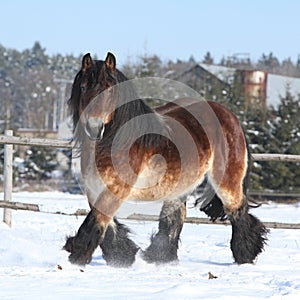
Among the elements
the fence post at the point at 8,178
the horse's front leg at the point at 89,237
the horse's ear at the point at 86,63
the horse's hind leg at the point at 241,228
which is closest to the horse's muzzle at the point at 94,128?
the horse's ear at the point at 86,63

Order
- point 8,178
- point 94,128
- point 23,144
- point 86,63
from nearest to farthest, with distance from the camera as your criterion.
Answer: point 94,128
point 86,63
point 23,144
point 8,178

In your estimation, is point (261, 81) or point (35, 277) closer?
point (35, 277)

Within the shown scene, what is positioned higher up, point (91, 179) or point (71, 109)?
point (71, 109)

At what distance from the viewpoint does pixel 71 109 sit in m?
4.89

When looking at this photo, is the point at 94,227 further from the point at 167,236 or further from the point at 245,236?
the point at 245,236

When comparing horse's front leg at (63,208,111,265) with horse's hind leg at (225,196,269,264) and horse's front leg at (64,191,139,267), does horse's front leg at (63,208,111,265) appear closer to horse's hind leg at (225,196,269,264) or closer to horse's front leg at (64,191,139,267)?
horse's front leg at (64,191,139,267)

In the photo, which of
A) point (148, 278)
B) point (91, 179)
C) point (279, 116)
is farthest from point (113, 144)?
point (279, 116)

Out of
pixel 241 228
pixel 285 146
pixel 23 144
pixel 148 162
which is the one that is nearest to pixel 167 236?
pixel 241 228

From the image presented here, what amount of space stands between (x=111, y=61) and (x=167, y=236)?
74.5 inches

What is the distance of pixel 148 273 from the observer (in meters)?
4.77

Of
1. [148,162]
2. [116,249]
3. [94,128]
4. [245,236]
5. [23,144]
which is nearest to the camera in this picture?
[94,128]

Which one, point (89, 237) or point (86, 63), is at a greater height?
point (86, 63)

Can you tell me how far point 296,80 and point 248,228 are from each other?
47132 millimetres

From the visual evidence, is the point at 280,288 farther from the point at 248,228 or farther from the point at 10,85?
the point at 10,85
